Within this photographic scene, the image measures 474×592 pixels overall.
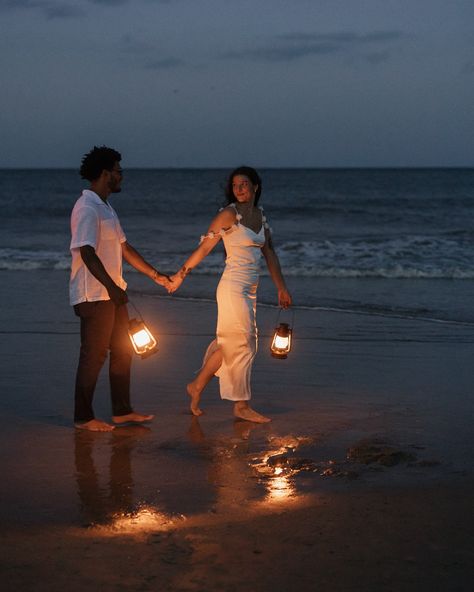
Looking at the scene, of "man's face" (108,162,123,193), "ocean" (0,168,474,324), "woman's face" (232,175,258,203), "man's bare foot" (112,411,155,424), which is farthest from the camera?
"ocean" (0,168,474,324)

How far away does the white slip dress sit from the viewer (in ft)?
20.5

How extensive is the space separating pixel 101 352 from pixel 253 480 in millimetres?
1528

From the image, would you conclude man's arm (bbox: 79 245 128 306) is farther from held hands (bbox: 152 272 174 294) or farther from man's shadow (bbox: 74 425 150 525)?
man's shadow (bbox: 74 425 150 525)

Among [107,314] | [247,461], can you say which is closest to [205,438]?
[247,461]

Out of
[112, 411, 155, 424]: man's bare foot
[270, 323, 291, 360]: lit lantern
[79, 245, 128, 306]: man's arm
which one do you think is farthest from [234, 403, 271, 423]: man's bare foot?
[79, 245, 128, 306]: man's arm

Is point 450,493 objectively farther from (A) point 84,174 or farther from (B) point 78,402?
(A) point 84,174

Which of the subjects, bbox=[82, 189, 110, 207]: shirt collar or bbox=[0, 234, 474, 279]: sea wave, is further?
bbox=[0, 234, 474, 279]: sea wave

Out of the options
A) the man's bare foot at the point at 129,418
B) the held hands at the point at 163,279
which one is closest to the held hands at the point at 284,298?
the held hands at the point at 163,279

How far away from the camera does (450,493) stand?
4.68m

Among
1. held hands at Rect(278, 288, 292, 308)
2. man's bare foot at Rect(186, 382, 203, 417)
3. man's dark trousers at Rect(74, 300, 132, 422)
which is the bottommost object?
man's bare foot at Rect(186, 382, 203, 417)

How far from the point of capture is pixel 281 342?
21.1ft

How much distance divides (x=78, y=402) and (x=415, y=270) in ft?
39.4

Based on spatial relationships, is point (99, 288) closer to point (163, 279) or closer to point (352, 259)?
point (163, 279)

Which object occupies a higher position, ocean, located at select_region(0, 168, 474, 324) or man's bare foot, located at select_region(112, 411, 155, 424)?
ocean, located at select_region(0, 168, 474, 324)
